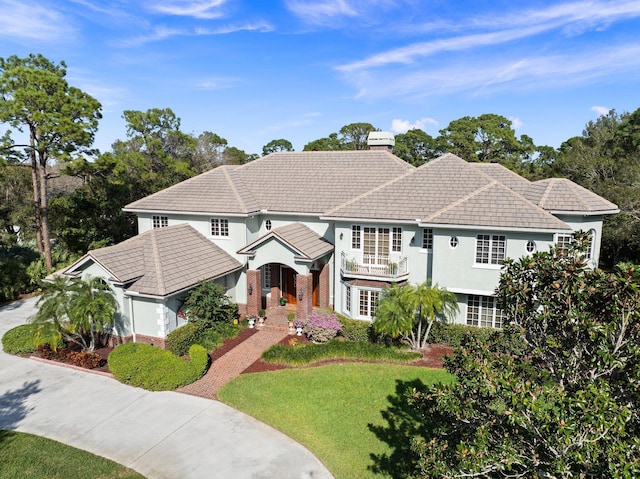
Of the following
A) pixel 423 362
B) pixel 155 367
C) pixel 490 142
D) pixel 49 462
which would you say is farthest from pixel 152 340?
pixel 490 142

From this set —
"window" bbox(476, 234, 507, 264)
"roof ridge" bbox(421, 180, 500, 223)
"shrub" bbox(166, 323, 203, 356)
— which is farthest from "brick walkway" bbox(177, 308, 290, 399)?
"window" bbox(476, 234, 507, 264)

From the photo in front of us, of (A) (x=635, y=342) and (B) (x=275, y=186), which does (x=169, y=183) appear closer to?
(B) (x=275, y=186)

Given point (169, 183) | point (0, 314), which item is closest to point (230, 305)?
point (0, 314)

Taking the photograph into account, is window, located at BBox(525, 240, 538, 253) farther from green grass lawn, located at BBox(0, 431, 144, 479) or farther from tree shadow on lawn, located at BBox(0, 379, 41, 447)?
tree shadow on lawn, located at BBox(0, 379, 41, 447)

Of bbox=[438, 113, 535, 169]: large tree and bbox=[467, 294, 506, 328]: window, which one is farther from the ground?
bbox=[438, 113, 535, 169]: large tree

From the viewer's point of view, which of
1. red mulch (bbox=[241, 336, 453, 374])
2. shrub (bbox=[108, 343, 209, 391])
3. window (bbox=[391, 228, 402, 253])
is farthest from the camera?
window (bbox=[391, 228, 402, 253])

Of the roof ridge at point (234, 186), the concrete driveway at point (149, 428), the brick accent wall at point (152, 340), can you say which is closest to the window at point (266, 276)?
the roof ridge at point (234, 186)
